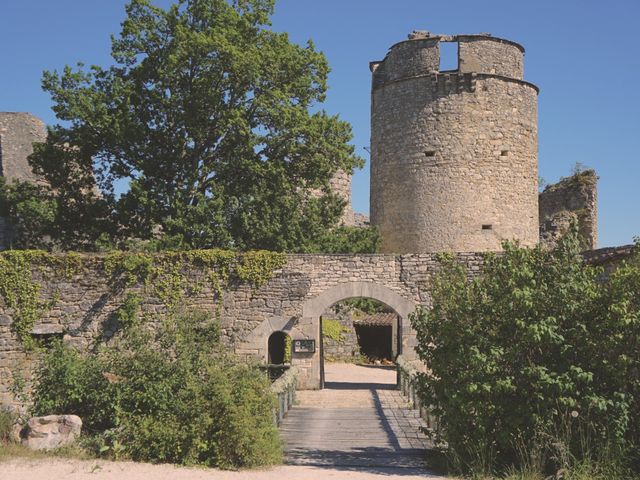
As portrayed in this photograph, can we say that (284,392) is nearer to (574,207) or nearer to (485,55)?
(485,55)

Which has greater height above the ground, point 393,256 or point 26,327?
point 393,256

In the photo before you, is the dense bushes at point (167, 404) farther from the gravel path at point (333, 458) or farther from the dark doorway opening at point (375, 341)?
the dark doorway opening at point (375, 341)

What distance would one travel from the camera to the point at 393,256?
17.0 meters

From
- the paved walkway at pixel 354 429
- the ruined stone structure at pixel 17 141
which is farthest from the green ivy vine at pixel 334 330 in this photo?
the ruined stone structure at pixel 17 141

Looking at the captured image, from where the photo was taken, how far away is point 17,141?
23828 mm

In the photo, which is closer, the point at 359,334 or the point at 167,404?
the point at 167,404

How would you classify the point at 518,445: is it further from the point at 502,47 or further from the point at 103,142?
the point at 502,47

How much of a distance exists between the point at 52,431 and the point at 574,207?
20.2 m

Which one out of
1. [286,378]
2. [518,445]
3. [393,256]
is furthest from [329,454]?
[393,256]

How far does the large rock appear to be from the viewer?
10.0m

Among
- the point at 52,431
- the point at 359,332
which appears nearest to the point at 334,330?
the point at 359,332

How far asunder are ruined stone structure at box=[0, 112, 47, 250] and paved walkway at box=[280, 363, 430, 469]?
11.9m

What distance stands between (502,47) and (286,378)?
44.1 ft

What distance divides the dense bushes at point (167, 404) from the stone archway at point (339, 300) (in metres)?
5.57
